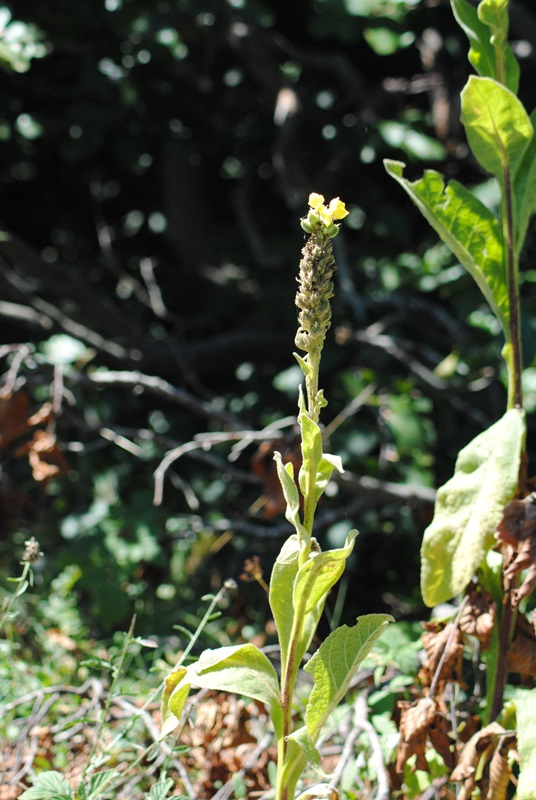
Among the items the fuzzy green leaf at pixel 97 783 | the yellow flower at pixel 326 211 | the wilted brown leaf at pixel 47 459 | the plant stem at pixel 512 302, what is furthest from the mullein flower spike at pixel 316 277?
the wilted brown leaf at pixel 47 459

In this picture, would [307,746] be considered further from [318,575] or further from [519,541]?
[519,541]

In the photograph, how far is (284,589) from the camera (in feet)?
3.40

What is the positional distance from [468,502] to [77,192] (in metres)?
2.88

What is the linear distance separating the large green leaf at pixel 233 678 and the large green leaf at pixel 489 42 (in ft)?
2.95

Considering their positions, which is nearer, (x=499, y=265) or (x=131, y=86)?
(x=499, y=265)

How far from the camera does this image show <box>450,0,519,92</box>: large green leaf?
1280mm

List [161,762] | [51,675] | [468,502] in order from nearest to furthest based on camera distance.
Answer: [468,502]
[161,762]
[51,675]

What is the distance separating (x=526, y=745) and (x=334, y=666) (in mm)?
302


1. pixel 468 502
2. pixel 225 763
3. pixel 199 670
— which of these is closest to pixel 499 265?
pixel 468 502

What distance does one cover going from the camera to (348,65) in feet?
9.75

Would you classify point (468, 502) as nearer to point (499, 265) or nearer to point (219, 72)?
point (499, 265)

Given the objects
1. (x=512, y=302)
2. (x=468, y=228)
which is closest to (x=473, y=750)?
(x=512, y=302)

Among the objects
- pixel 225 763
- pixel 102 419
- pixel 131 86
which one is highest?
pixel 131 86

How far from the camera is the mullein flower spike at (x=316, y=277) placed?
3.06ft
